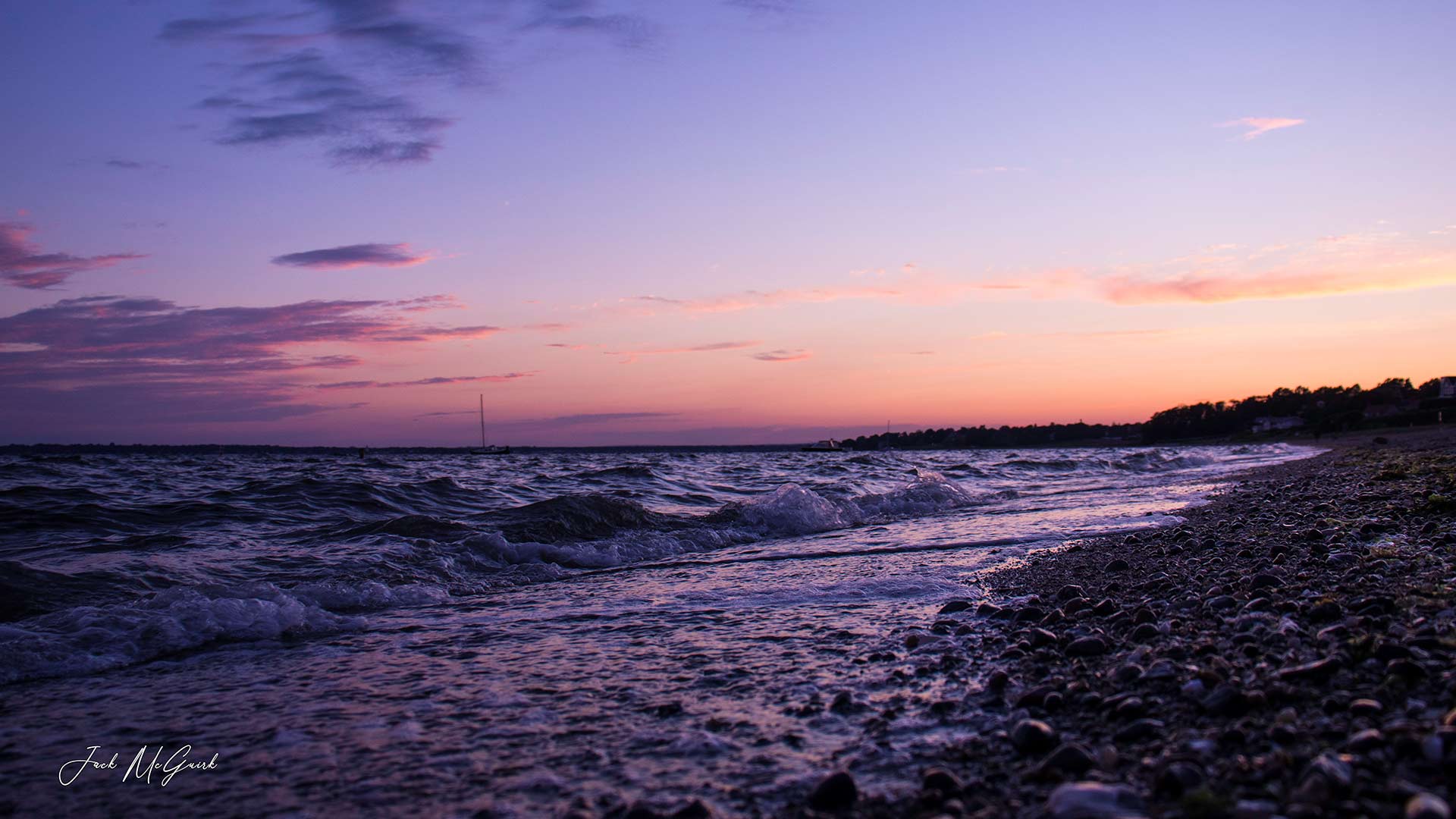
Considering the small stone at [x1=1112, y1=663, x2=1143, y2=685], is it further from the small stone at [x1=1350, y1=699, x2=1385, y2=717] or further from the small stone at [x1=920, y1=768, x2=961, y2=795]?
the small stone at [x1=920, y1=768, x2=961, y2=795]

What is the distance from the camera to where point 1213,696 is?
3.29 metres

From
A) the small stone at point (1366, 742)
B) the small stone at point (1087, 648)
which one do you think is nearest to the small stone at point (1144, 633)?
the small stone at point (1087, 648)

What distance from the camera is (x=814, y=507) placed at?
1523cm

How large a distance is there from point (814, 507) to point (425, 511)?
7266 mm

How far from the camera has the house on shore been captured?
87188 mm

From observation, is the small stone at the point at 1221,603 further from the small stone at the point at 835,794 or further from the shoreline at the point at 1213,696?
the small stone at the point at 835,794

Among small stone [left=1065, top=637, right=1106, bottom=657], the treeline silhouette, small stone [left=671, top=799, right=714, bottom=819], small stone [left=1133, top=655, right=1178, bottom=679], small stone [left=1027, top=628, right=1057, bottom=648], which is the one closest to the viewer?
small stone [left=671, top=799, right=714, bottom=819]

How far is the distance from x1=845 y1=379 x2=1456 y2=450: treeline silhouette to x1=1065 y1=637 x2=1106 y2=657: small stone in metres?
87.9

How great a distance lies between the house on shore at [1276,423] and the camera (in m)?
87.2

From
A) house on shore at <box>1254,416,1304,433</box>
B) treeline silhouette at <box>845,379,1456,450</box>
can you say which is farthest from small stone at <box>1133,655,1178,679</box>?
house on shore at <box>1254,416,1304,433</box>

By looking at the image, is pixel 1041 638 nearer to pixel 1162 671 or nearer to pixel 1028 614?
pixel 1028 614

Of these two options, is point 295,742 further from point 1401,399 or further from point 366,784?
point 1401,399

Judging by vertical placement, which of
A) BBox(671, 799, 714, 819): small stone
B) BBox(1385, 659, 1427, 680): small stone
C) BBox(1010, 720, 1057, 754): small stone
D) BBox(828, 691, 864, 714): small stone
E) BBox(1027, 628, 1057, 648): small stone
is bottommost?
BBox(828, 691, 864, 714): small stone
